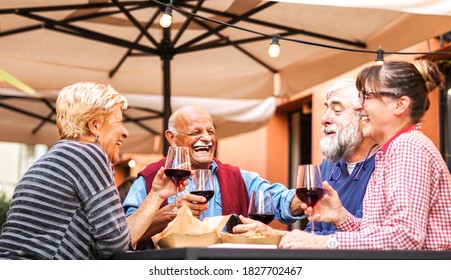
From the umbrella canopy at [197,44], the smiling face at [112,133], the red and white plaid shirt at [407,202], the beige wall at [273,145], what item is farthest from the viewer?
the beige wall at [273,145]

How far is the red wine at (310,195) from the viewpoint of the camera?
266 cm

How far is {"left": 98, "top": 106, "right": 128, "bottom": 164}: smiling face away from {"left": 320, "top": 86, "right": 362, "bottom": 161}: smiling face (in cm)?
130

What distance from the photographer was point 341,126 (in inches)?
164

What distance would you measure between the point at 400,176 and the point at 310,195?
392 mm

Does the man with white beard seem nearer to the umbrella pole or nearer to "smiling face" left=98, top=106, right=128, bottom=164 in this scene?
"smiling face" left=98, top=106, right=128, bottom=164

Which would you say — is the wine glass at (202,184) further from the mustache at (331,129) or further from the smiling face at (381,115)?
the mustache at (331,129)

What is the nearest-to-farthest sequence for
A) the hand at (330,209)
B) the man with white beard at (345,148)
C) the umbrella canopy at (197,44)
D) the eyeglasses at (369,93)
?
the eyeglasses at (369,93), the hand at (330,209), the man with white beard at (345,148), the umbrella canopy at (197,44)

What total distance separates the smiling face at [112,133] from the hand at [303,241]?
1.13 metres

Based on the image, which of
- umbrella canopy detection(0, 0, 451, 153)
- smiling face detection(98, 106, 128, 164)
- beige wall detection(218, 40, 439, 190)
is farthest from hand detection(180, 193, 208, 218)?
beige wall detection(218, 40, 439, 190)

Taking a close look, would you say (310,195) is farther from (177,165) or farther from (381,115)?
(177,165)

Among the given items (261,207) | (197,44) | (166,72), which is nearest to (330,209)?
(261,207)

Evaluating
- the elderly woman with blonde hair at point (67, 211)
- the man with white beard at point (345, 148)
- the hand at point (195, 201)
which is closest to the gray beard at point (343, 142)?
the man with white beard at point (345, 148)
